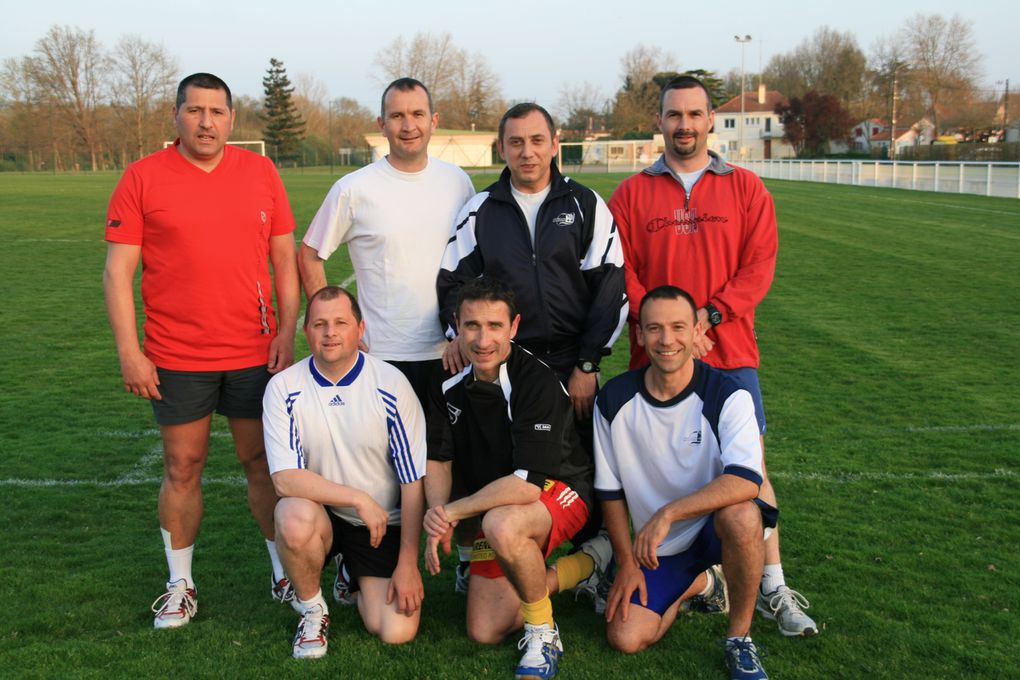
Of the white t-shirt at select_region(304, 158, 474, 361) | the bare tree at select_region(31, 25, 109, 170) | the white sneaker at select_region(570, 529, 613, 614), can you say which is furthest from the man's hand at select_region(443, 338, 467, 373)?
the bare tree at select_region(31, 25, 109, 170)

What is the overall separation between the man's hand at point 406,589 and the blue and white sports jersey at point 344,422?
32 cm

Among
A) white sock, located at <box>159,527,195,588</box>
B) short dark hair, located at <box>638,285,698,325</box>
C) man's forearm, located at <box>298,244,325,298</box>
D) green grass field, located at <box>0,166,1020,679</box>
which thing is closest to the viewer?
green grass field, located at <box>0,166,1020,679</box>

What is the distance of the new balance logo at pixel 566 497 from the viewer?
11.5 ft

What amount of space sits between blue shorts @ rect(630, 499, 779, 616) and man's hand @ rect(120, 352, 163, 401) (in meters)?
2.03

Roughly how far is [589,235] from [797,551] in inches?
70.5

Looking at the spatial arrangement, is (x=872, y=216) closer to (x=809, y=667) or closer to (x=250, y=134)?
(x=809, y=667)

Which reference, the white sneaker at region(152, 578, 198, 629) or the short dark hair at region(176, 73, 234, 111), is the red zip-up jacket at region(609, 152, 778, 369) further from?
the white sneaker at region(152, 578, 198, 629)

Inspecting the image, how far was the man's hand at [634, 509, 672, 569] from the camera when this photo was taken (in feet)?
10.7

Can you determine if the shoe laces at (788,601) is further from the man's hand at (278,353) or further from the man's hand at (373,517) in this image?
the man's hand at (278,353)

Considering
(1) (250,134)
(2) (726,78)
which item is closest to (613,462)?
(1) (250,134)

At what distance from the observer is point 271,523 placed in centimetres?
394

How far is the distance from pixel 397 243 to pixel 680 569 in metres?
1.76

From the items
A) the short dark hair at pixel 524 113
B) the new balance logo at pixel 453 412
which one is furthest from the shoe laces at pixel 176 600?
the short dark hair at pixel 524 113

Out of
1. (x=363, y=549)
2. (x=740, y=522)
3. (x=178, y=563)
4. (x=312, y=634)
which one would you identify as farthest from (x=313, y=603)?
(x=740, y=522)
